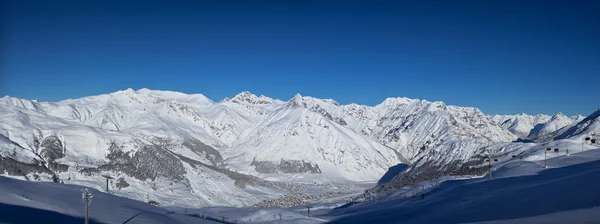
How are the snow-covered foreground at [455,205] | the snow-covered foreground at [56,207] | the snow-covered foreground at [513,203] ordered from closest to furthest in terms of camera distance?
the snow-covered foreground at [56,207]
the snow-covered foreground at [455,205]
the snow-covered foreground at [513,203]

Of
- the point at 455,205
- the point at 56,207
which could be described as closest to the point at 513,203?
the point at 455,205

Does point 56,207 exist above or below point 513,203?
below

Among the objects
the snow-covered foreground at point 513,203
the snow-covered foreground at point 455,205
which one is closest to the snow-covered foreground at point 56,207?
the snow-covered foreground at point 455,205

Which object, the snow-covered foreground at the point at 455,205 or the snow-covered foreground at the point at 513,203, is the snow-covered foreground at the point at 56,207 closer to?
the snow-covered foreground at the point at 455,205

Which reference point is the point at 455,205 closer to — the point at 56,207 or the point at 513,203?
the point at 513,203

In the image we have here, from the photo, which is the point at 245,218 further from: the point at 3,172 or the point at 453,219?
the point at 3,172

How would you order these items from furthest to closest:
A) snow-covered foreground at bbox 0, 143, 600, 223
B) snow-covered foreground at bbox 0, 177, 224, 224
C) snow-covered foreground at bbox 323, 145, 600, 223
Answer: snow-covered foreground at bbox 323, 145, 600, 223 < snow-covered foreground at bbox 0, 143, 600, 223 < snow-covered foreground at bbox 0, 177, 224, 224

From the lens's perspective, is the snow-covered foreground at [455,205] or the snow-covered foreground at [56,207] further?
the snow-covered foreground at [455,205]

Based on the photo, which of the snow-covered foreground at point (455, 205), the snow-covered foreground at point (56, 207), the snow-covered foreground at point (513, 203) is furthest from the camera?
the snow-covered foreground at point (513, 203)

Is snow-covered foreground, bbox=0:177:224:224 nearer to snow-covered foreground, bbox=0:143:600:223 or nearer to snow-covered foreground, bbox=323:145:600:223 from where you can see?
snow-covered foreground, bbox=0:143:600:223

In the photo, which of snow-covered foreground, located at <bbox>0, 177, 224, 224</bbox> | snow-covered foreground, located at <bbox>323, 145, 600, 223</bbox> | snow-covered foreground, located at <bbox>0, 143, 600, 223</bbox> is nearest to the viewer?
snow-covered foreground, located at <bbox>0, 177, 224, 224</bbox>

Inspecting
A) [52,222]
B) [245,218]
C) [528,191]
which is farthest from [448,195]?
[52,222]

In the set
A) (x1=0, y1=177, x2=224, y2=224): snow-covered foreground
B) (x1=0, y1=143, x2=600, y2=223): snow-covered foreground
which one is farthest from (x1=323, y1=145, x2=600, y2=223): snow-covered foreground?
(x1=0, y1=177, x2=224, y2=224): snow-covered foreground

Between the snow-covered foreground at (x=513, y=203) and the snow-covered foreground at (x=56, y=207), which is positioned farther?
the snow-covered foreground at (x=513, y=203)
